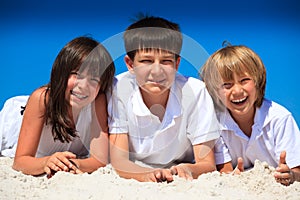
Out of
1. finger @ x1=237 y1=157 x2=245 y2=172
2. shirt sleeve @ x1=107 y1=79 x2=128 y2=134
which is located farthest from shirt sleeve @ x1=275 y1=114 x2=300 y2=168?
shirt sleeve @ x1=107 y1=79 x2=128 y2=134

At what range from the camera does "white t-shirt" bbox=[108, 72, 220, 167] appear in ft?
5.44

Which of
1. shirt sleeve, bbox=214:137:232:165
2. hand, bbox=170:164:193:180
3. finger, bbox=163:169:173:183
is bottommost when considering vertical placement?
finger, bbox=163:169:173:183

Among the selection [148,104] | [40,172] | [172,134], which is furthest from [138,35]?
[40,172]

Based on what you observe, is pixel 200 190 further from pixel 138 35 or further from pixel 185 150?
pixel 138 35

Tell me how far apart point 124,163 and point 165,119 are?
21 centimetres

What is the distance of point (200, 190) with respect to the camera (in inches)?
52.9

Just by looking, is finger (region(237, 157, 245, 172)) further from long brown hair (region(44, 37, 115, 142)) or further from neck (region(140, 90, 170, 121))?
long brown hair (region(44, 37, 115, 142))

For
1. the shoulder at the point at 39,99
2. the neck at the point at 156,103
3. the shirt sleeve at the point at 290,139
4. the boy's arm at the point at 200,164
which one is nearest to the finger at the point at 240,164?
the boy's arm at the point at 200,164

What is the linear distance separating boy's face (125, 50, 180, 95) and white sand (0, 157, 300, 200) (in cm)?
34

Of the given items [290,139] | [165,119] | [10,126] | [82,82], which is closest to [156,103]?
[165,119]

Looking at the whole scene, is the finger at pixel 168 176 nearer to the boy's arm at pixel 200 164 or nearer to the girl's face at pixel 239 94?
the boy's arm at pixel 200 164

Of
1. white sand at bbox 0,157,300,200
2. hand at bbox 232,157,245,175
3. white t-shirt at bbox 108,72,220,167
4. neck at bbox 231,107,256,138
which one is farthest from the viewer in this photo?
neck at bbox 231,107,256,138

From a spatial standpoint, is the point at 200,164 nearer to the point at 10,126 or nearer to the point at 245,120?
the point at 245,120

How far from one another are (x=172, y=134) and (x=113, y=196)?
48cm
